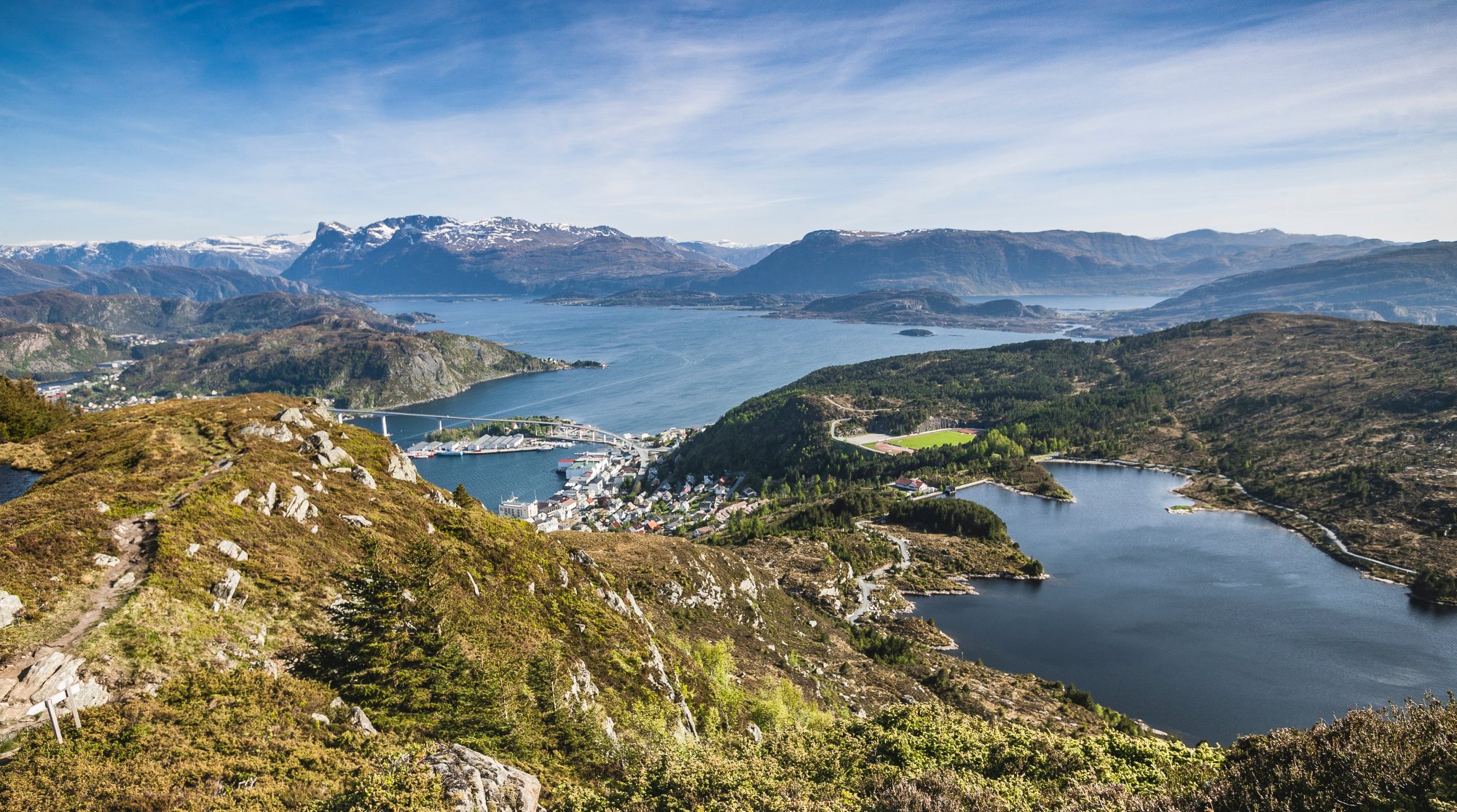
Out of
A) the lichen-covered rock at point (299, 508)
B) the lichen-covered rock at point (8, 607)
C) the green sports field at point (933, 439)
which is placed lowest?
the green sports field at point (933, 439)

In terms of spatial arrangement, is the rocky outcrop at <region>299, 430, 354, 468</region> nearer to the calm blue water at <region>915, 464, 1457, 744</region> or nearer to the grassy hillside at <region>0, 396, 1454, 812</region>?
the grassy hillside at <region>0, 396, 1454, 812</region>

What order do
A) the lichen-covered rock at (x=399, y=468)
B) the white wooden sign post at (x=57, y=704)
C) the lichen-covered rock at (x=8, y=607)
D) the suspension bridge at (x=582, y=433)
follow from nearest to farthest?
the white wooden sign post at (x=57, y=704) → the lichen-covered rock at (x=8, y=607) → the lichen-covered rock at (x=399, y=468) → the suspension bridge at (x=582, y=433)

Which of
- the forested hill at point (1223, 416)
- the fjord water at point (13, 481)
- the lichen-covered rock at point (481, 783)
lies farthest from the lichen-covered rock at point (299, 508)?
the forested hill at point (1223, 416)

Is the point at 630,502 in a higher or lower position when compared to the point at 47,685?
lower

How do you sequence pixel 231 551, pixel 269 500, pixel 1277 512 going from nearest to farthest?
pixel 231 551, pixel 269 500, pixel 1277 512

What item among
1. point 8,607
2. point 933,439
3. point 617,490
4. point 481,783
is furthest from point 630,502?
point 481,783

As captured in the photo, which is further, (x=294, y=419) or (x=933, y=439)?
(x=933, y=439)

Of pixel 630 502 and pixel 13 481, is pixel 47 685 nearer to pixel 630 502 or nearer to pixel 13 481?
pixel 13 481

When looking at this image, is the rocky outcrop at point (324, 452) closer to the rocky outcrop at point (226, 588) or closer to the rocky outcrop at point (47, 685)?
the rocky outcrop at point (226, 588)

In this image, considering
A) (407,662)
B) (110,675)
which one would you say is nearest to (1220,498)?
(407,662)
